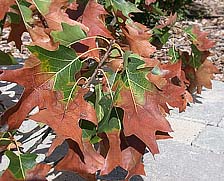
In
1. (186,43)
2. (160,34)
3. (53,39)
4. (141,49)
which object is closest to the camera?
(53,39)

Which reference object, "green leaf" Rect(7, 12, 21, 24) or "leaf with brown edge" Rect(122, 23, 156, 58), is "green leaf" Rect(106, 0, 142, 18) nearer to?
"leaf with brown edge" Rect(122, 23, 156, 58)

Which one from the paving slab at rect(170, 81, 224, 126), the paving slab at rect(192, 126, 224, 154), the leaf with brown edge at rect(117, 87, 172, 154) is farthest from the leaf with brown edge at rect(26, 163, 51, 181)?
the paving slab at rect(170, 81, 224, 126)

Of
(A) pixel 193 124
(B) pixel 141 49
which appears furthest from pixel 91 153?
(A) pixel 193 124

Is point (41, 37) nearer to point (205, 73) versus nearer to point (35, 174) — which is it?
point (35, 174)

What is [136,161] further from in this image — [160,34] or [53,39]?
[160,34]

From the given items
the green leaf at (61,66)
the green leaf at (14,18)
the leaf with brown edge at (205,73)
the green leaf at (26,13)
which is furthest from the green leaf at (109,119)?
the leaf with brown edge at (205,73)

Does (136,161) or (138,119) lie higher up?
(138,119)

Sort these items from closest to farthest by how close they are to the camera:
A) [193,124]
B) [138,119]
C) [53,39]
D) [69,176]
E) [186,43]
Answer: [138,119] < [53,39] < [69,176] < [193,124] < [186,43]
